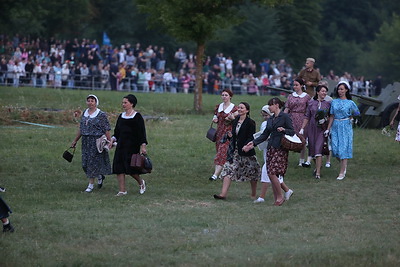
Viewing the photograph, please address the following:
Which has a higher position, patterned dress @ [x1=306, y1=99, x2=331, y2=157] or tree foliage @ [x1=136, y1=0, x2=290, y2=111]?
tree foliage @ [x1=136, y1=0, x2=290, y2=111]

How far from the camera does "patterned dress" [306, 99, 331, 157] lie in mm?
17506

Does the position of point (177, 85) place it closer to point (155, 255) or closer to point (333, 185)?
point (333, 185)

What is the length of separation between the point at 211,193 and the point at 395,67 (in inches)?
2231

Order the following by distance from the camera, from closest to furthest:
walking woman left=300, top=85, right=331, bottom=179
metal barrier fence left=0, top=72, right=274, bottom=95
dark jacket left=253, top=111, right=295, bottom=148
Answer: dark jacket left=253, top=111, right=295, bottom=148
walking woman left=300, top=85, right=331, bottom=179
metal barrier fence left=0, top=72, right=274, bottom=95

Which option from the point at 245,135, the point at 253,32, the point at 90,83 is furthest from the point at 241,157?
the point at 253,32

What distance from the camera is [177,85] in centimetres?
4431

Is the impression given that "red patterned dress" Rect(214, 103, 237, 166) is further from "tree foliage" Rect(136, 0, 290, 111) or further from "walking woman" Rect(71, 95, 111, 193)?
"tree foliage" Rect(136, 0, 290, 111)

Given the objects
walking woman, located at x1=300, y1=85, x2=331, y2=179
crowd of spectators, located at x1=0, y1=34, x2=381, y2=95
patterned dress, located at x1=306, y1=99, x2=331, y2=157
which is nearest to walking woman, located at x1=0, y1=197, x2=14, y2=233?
walking woman, located at x1=300, y1=85, x2=331, y2=179

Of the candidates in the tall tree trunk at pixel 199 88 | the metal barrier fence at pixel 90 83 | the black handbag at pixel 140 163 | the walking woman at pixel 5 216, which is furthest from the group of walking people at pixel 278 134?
the metal barrier fence at pixel 90 83

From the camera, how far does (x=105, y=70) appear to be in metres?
40.9

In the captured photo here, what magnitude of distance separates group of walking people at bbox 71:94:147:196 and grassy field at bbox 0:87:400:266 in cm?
38

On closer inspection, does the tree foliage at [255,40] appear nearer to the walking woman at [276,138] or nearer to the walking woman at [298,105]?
the walking woman at [298,105]

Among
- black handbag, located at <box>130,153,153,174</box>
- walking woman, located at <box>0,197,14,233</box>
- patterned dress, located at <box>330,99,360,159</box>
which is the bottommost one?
walking woman, located at <box>0,197,14,233</box>

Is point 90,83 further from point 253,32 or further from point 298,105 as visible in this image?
point 253,32
